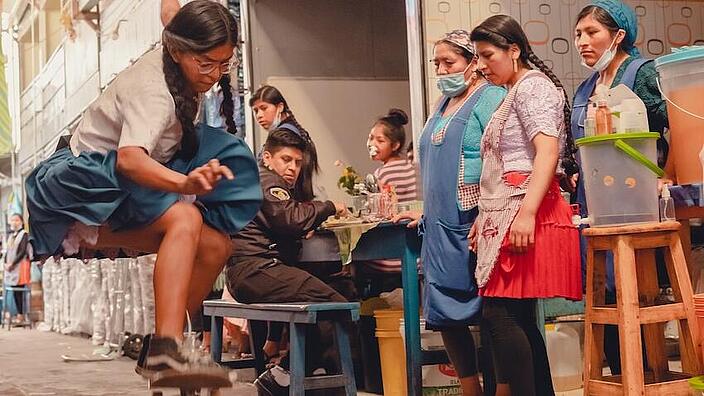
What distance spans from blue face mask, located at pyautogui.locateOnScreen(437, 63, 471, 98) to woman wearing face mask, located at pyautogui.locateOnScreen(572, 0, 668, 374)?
44 centimetres

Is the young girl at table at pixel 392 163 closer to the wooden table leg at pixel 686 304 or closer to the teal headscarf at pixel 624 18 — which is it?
the teal headscarf at pixel 624 18

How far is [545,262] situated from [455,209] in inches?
19.9

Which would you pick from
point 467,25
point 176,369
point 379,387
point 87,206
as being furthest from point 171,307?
point 467,25

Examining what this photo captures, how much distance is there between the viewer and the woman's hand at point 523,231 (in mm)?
3109

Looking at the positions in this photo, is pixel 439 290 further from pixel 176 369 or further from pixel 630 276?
pixel 176 369

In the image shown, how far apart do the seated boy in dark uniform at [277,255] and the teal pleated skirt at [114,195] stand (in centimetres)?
121

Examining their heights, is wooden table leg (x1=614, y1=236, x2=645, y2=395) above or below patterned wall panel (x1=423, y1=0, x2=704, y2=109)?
below

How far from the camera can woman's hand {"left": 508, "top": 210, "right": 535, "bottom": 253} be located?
3109 mm

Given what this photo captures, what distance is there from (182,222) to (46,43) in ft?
49.4

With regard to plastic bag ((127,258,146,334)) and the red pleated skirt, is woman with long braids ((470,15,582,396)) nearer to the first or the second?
the red pleated skirt

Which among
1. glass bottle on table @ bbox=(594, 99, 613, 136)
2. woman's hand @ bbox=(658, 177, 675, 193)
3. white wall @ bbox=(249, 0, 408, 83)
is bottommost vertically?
woman's hand @ bbox=(658, 177, 675, 193)

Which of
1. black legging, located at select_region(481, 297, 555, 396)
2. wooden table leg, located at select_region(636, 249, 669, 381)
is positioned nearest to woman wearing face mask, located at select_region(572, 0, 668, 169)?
wooden table leg, located at select_region(636, 249, 669, 381)

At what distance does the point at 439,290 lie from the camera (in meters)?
3.57

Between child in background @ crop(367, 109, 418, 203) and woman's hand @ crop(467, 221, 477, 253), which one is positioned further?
child in background @ crop(367, 109, 418, 203)
